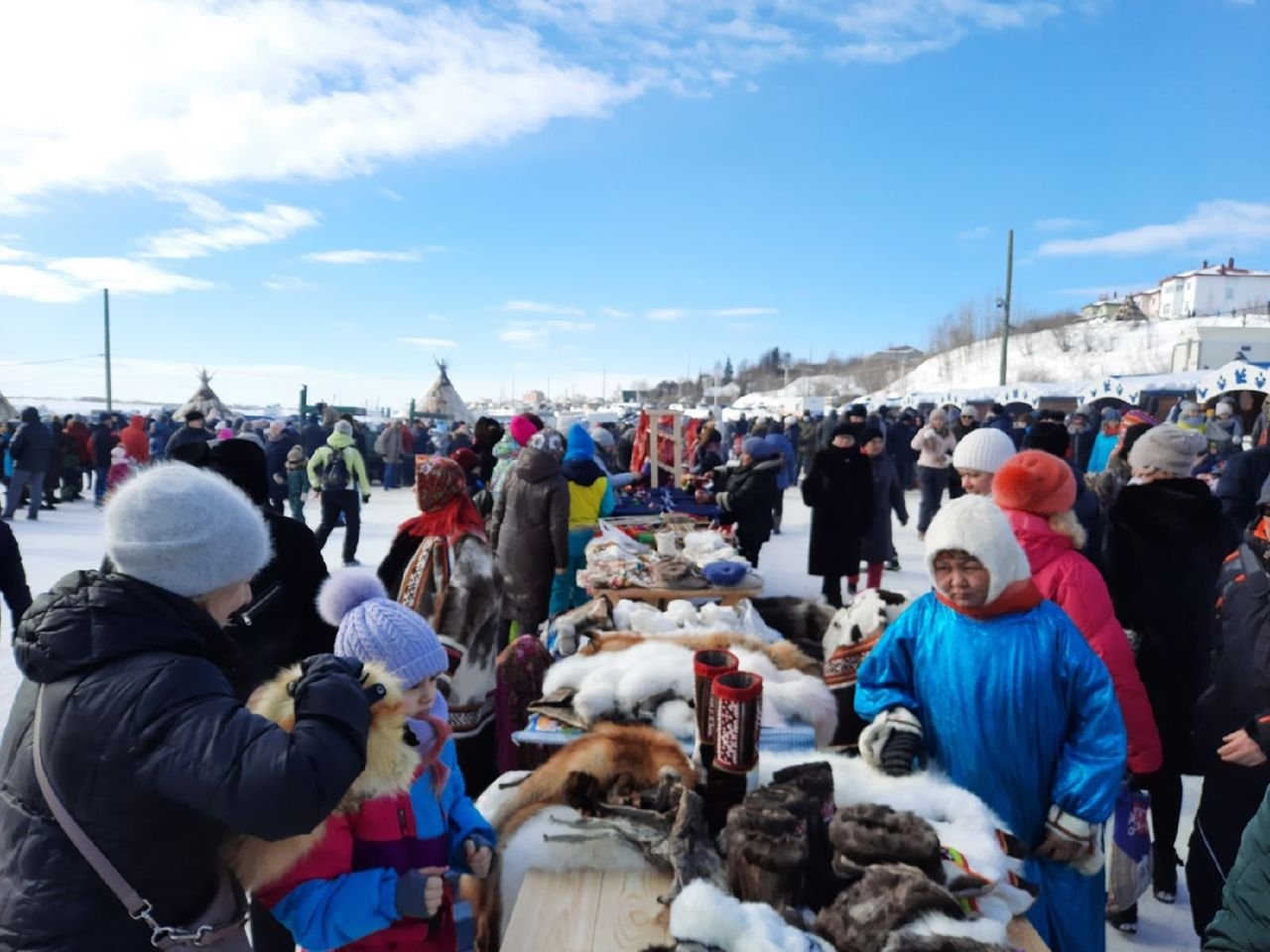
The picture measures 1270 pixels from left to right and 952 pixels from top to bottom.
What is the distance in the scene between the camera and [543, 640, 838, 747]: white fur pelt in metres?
2.34

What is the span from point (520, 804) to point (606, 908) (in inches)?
19.5

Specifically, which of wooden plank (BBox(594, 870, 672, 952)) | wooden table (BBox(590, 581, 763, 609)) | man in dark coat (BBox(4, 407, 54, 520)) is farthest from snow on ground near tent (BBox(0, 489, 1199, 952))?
wooden plank (BBox(594, 870, 672, 952))

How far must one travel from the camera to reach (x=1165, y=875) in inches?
121

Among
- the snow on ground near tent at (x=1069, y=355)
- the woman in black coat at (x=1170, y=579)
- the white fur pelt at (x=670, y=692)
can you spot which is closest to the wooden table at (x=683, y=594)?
the white fur pelt at (x=670, y=692)

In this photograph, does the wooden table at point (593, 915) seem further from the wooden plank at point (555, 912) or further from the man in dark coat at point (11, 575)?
the man in dark coat at point (11, 575)

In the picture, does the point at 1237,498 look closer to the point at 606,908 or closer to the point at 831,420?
the point at 606,908

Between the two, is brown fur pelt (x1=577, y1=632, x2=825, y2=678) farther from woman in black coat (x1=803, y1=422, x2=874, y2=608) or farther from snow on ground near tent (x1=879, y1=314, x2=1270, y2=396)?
snow on ground near tent (x1=879, y1=314, x2=1270, y2=396)

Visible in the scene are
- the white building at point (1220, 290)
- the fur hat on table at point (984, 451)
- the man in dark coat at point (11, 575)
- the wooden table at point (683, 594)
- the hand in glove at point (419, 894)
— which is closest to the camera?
the hand in glove at point (419, 894)

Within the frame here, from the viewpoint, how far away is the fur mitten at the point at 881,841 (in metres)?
1.37

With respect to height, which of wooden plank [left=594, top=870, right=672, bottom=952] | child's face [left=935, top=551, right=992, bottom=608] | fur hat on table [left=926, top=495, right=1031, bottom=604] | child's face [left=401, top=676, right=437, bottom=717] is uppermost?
fur hat on table [left=926, top=495, right=1031, bottom=604]

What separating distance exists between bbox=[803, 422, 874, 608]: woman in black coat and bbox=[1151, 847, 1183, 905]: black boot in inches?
143

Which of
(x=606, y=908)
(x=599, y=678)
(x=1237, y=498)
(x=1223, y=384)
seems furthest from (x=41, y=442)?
(x=1223, y=384)

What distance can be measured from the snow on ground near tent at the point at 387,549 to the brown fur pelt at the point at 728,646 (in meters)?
1.52

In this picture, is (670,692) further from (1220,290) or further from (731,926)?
(1220,290)
